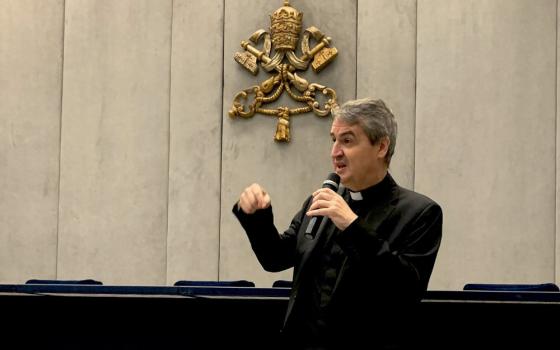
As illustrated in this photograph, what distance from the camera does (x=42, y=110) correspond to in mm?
9320

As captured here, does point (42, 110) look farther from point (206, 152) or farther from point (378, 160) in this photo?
point (378, 160)

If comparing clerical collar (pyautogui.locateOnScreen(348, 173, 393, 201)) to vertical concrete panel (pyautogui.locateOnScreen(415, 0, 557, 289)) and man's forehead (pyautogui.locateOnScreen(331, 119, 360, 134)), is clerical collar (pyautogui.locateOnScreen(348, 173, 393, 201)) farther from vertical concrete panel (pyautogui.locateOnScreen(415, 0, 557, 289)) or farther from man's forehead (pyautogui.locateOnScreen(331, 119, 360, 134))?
vertical concrete panel (pyautogui.locateOnScreen(415, 0, 557, 289))

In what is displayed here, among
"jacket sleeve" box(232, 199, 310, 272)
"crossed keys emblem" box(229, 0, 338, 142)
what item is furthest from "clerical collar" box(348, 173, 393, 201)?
"crossed keys emblem" box(229, 0, 338, 142)

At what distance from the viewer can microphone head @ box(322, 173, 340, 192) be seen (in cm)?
347

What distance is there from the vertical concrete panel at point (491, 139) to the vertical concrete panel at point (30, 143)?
11.6 ft

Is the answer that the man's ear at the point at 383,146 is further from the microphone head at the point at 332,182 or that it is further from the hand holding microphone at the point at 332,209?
the hand holding microphone at the point at 332,209

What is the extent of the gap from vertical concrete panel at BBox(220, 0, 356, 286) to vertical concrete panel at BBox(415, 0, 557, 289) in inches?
33.2

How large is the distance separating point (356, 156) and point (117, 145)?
19.7ft

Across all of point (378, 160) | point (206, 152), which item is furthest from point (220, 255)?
point (378, 160)

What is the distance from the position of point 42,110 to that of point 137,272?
1.84 metres

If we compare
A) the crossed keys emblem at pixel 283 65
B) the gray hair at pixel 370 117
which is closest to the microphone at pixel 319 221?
the gray hair at pixel 370 117

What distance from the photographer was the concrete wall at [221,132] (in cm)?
830

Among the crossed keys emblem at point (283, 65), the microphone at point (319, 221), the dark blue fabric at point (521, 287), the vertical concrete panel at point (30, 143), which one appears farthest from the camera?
the vertical concrete panel at point (30, 143)

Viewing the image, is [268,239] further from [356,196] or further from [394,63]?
[394,63]
